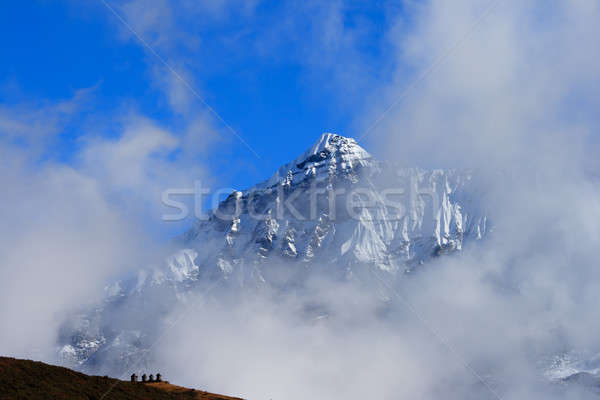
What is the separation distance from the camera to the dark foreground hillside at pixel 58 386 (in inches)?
2837

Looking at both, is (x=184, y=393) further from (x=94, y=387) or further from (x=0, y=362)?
(x=0, y=362)

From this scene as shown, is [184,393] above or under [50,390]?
above

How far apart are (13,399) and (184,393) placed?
23.9 meters

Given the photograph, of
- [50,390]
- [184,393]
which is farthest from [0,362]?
[184,393]

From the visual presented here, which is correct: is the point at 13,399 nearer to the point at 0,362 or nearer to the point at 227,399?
the point at 0,362

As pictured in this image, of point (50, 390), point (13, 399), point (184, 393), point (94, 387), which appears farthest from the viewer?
point (184, 393)

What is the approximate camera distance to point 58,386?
75812 millimetres

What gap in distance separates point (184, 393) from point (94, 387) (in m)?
12.9

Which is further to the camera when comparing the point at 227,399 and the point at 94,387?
the point at 227,399

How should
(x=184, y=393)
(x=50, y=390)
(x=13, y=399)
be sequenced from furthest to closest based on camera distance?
1. (x=184, y=393)
2. (x=50, y=390)
3. (x=13, y=399)

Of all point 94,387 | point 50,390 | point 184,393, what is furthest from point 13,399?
point 184,393

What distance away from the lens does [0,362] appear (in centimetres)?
7738

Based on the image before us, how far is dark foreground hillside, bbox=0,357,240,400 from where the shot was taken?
72.1 meters

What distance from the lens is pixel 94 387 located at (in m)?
79.2
